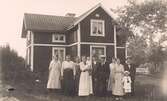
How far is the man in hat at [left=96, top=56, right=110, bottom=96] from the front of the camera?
530 centimetres

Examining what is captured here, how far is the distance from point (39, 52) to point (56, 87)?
3.15 m

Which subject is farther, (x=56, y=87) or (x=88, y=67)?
(x=56, y=87)

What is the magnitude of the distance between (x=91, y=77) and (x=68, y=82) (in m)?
0.44

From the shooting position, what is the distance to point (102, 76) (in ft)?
17.5

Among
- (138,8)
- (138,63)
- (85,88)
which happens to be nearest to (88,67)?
(85,88)

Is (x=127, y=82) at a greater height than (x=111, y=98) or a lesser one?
greater

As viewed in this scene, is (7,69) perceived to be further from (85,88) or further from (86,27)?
(86,27)

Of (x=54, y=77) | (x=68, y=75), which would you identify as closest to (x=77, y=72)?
(x=68, y=75)

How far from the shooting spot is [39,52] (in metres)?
8.31

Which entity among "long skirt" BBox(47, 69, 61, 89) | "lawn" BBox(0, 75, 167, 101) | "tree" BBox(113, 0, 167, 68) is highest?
"tree" BBox(113, 0, 167, 68)

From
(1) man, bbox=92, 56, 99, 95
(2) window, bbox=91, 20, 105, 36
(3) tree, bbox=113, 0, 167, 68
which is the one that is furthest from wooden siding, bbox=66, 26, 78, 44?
(1) man, bbox=92, 56, 99, 95

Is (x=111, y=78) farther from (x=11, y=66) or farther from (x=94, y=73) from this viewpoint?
(x=11, y=66)

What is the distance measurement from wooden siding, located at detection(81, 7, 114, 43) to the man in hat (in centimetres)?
282

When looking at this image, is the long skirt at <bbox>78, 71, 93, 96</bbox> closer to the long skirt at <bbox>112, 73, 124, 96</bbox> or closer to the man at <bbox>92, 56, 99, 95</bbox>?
the man at <bbox>92, 56, 99, 95</bbox>
